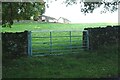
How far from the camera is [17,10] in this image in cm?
1381

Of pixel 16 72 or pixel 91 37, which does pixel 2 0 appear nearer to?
pixel 16 72

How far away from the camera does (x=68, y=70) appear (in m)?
12.7

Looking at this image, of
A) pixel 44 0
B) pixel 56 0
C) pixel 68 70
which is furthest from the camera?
pixel 56 0

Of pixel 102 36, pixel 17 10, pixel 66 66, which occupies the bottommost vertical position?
pixel 66 66

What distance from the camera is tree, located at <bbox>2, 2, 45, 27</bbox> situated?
44.3 ft

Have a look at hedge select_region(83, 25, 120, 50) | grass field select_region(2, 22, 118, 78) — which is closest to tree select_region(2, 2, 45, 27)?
grass field select_region(2, 22, 118, 78)

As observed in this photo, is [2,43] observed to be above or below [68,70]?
above

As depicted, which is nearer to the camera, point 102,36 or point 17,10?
point 17,10

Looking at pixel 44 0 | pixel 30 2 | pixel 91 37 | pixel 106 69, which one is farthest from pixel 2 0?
pixel 91 37

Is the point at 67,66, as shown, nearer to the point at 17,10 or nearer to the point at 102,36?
the point at 17,10

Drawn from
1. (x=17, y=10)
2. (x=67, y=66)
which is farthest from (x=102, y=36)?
(x=17, y=10)

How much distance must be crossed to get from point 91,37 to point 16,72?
766 cm

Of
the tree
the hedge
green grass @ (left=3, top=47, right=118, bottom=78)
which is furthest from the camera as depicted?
the hedge

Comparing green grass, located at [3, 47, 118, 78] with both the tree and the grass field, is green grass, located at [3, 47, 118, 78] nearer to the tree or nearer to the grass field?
the grass field
